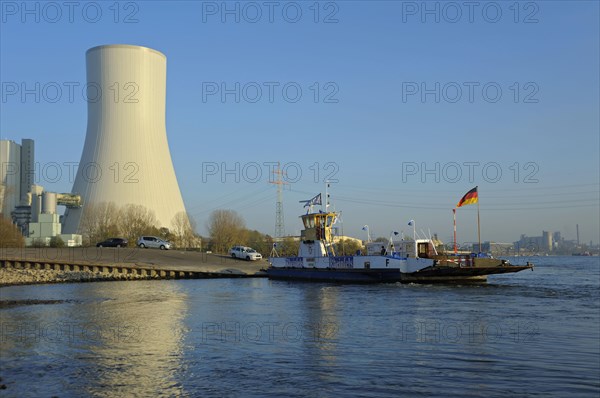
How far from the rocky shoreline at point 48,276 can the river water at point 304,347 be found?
13987 mm

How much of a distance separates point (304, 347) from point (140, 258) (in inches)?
1609

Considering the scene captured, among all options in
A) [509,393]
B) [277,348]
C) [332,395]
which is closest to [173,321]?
[277,348]

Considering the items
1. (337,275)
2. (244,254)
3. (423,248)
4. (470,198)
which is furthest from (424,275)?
(244,254)

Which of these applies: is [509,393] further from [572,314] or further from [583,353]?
[572,314]

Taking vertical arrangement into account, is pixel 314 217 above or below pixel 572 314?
above

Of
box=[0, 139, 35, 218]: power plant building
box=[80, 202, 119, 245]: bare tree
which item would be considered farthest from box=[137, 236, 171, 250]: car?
box=[0, 139, 35, 218]: power plant building

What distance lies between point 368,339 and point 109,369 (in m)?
7.67

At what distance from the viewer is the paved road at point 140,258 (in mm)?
50281

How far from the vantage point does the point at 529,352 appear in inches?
595

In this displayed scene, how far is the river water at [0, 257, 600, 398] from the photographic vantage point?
38.7 feet

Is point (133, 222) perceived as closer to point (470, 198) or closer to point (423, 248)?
point (423, 248)

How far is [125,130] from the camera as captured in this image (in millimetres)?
69125

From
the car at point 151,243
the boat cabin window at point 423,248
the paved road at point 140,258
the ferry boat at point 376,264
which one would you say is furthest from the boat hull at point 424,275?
the car at point 151,243

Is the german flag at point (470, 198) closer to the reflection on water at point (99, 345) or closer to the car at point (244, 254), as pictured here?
the reflection on water at point (99, 345)
